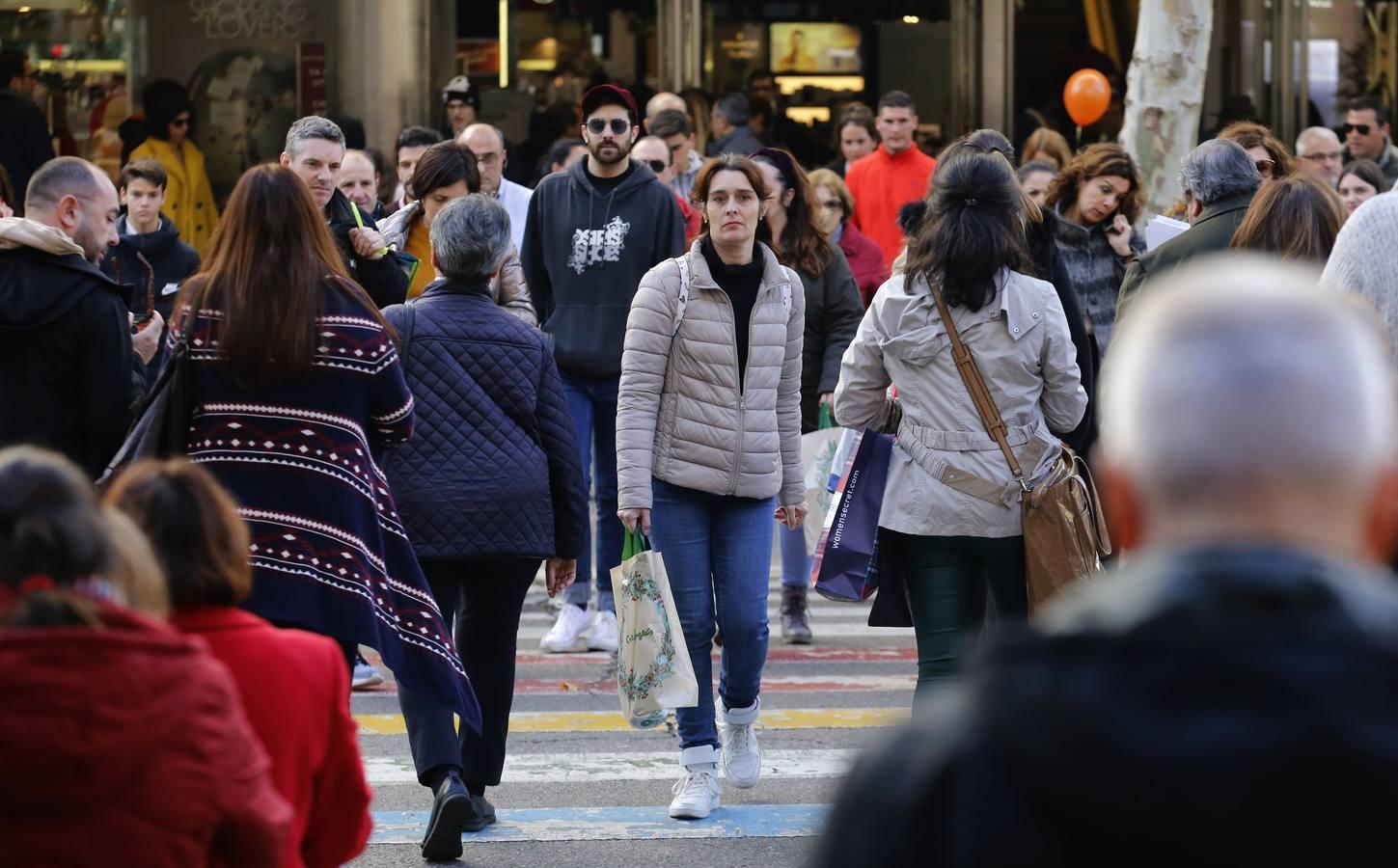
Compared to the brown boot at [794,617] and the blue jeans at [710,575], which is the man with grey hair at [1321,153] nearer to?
the brown boot at [794,617]

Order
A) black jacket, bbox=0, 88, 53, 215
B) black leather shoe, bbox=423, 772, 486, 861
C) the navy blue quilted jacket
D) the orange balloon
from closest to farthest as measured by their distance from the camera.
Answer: black leather shoe, bbox=423, 772, 486, 861 < the navy blue quilted jacket < black jacket, bbox=0, 88, 53, 215 < the orange balloon

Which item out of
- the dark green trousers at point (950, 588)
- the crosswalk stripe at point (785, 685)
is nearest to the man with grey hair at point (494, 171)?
the crosswalk stripe at point (785, 685)

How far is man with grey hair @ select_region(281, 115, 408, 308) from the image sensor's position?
23.8 feet

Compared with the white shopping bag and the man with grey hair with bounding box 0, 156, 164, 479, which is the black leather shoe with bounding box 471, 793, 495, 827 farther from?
the man with grey hair with bounding box 0, 156, 164, 479

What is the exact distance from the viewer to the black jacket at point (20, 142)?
12.9 m

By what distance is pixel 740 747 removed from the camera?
20.8 feet

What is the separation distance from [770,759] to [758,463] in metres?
1.22

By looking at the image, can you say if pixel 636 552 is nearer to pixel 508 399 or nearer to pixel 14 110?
pixel 508 399

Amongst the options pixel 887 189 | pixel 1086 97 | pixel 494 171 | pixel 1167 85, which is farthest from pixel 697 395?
pixel 1086 97

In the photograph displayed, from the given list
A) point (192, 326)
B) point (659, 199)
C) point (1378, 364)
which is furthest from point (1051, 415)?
point (1378, 364)

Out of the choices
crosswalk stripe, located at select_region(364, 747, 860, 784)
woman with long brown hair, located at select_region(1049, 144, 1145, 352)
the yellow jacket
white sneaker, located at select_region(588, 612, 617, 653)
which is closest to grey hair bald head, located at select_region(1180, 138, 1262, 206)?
woman with long brown hair, located at select_region(1049, 144, 1145, 352)

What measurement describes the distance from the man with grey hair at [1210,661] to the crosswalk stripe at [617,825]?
4.25m

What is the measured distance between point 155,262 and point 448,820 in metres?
4.62

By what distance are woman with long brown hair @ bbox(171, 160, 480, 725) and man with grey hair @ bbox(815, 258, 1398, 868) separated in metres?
3.18
